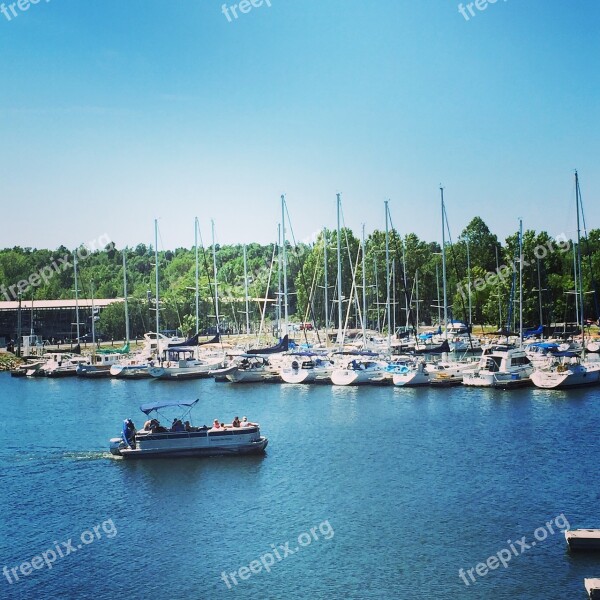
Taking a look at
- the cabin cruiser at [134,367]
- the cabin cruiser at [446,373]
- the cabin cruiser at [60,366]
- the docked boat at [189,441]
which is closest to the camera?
the docked boat at [189,441]

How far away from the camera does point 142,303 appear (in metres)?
153

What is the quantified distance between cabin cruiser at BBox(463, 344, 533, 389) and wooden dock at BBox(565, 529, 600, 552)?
43603 mm

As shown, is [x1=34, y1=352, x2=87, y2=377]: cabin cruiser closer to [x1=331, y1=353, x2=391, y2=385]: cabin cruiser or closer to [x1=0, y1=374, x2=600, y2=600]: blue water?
[x1=0, y1=374, x2=600, y2=600]: blue water

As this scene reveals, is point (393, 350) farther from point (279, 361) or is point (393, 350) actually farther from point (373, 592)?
point (373, 592)

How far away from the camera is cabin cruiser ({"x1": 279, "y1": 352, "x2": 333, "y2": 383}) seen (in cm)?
8725

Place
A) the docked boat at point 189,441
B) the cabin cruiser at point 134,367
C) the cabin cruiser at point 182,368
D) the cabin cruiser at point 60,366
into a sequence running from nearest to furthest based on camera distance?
the docked boat at point 189,441
the cabin cruiser at point 182,368
the cabin cruiser at point 134,367
the cabin cruiser at point 60,366

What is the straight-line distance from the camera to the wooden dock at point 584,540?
33.7 meters

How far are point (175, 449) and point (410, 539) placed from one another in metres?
19.7

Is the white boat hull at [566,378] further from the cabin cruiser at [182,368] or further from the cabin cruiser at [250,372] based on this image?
the cabin cruiser at [182,368]

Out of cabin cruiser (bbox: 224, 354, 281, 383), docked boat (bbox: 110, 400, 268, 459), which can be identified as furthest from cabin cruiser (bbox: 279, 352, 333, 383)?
docked boat (bbox: 110, 400, 268, 459)

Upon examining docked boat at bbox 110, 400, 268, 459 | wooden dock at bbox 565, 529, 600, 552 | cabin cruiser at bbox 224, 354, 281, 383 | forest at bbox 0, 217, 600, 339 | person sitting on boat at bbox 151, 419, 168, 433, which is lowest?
wooden dock at bbox 565, 529, 600, 552

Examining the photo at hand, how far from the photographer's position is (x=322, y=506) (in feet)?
138

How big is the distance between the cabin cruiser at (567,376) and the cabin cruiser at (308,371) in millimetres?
22524

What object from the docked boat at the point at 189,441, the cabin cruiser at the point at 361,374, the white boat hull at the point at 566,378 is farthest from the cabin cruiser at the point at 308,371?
the docked boat at the point at 189,441
